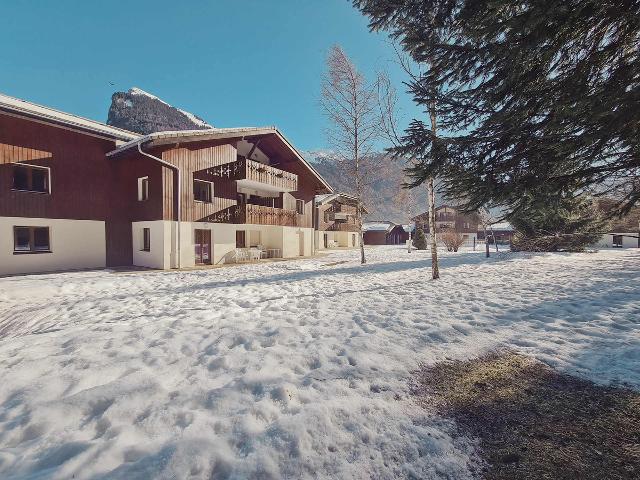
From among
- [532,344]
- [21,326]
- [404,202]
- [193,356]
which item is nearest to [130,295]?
[21,326]

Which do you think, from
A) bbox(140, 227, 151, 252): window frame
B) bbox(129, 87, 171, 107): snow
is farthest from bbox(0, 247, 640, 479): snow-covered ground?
bbox(129, 87, 171, 107): snow

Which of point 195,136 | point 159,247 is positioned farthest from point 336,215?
point 159,247

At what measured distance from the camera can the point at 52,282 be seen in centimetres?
994

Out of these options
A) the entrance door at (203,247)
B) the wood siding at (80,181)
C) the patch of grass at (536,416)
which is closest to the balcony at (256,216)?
the entrance door at (203,247)

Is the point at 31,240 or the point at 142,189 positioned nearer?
the point at 31,240

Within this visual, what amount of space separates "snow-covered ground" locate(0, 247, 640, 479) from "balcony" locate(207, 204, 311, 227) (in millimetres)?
10992

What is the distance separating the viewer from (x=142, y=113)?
216 feet

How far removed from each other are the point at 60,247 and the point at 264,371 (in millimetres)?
15831

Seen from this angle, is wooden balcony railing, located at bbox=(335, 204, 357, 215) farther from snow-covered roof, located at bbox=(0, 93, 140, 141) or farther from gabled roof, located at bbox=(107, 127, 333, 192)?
snow-covered roof, located at bbox=(0, 93, 140, 141)

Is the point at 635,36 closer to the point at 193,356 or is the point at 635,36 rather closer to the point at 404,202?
the point at 193,356

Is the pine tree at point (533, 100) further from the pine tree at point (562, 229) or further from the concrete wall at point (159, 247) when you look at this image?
the concrete wall at point (159, 247)

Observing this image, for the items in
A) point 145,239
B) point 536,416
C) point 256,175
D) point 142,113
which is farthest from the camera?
point 142,113

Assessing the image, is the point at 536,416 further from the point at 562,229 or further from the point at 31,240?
the point at 31,240

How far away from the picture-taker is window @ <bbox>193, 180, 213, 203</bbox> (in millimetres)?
16797
